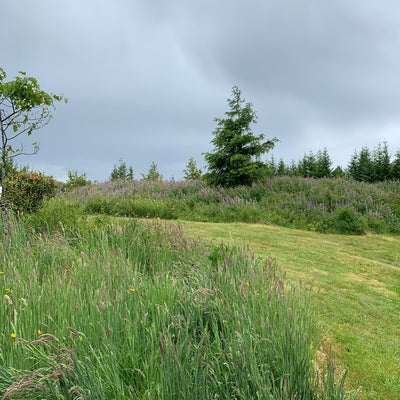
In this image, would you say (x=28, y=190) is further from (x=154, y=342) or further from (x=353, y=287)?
(x=154, y=342)

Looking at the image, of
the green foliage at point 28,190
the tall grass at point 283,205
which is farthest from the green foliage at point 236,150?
the green foliage at point 28,190

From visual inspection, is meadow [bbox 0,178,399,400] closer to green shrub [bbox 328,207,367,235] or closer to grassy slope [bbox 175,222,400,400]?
grassy slope [bbox 175,222,400,400]

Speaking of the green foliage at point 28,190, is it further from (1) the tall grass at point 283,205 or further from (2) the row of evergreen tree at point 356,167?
(2) the row of evergreen tree at point 356,167

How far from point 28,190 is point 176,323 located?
8.98m

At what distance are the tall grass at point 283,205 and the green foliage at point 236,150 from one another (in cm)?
62

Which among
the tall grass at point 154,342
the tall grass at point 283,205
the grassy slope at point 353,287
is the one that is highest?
the tall grass at point 283,205

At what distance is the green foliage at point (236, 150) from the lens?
16753 mm

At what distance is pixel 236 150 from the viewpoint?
17078mm

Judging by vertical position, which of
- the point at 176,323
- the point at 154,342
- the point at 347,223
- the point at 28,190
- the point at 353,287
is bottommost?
the point at 353,287

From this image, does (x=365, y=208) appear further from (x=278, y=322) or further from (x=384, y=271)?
(x=278, y=322)

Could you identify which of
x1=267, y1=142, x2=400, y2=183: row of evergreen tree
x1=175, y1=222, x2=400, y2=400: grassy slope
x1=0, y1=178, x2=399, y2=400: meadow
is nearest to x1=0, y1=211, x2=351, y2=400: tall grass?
x1=0, y1=178, x2=399, y2=400: meadow

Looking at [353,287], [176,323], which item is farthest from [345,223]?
[176,323]

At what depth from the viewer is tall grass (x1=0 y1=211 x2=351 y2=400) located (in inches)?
83.7

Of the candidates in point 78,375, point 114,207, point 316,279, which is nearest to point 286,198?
point 114,207
